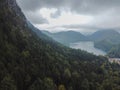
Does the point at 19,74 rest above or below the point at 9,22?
below

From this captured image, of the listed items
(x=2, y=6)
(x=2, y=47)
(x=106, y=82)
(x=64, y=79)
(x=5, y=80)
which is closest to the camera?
(x=5, y=80)

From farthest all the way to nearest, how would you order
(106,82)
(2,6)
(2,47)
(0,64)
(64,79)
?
(2,6) < (106,82) < (64,79) < (2,47) < (0,64)

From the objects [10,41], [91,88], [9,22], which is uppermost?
[9,22]

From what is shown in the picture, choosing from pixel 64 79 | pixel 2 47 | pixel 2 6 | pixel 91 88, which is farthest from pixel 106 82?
pixel 2 6

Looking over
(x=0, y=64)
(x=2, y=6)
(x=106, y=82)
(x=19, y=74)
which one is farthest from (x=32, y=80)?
(x=2, y=6)

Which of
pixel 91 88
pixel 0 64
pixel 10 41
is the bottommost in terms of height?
pixel 91 88

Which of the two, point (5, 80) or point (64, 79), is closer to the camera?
point (5, 80)

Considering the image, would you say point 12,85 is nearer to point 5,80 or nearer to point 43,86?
point 5,80

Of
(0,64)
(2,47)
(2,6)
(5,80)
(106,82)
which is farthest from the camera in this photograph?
(2,6)

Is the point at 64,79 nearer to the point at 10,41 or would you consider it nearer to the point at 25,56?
the point at 25,56

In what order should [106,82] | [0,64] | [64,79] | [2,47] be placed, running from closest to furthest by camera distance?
1. [0,64]
2. [2,47]
3. [64,79]
4. [106,82]
